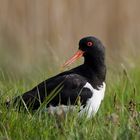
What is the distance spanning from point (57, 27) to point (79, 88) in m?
4.96

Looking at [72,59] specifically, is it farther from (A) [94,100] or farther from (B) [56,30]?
(B) [56,30]

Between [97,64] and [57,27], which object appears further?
[57,27]

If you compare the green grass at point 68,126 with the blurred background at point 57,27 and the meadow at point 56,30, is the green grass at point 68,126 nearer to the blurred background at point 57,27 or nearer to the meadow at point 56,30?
the meadow at point 56,30

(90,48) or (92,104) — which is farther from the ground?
(90,48)

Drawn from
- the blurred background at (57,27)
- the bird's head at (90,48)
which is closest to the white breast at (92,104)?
the bird's head at (90,48)

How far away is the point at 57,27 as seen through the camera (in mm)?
12391

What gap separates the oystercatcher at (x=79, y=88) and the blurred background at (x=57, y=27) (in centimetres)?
368

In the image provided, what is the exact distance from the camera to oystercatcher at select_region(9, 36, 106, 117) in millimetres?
7254

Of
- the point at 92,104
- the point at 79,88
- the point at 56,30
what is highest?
the point at 79,88

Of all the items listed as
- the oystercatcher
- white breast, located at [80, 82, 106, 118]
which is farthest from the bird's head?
white breast, located at [80, 82, 106, 118]

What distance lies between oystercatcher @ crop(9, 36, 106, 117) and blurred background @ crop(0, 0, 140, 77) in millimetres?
3685

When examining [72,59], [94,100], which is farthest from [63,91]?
[72,59]

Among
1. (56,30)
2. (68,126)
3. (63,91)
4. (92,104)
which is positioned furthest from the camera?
(56,30)

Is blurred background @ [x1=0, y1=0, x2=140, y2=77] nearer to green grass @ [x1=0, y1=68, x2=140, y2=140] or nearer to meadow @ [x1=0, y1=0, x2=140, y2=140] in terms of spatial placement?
meadow @ [x1=0, y1=0, x2=140, y2=140]
